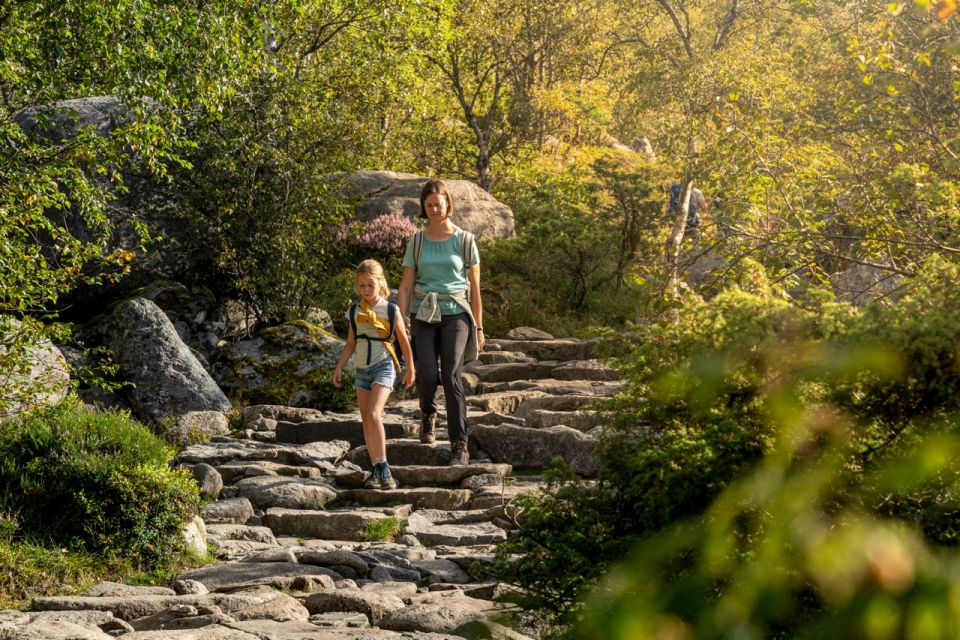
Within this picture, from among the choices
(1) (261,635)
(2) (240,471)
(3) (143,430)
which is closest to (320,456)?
(2) (240,471)

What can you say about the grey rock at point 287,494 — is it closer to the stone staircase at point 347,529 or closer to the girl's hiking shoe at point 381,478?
the stone staircase at point 347,529

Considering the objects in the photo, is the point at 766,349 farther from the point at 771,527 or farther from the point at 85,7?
the point at 85,7

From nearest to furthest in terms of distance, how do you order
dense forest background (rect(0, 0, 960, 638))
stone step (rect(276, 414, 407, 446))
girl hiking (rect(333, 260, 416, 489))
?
dense forest background (rect(0, 0, 960, 638)), girl hiking (rect(333, 260, 416, 489)), stone step (rect(276, 414, 407, 446))

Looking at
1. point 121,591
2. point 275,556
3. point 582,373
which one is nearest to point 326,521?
point 275,556

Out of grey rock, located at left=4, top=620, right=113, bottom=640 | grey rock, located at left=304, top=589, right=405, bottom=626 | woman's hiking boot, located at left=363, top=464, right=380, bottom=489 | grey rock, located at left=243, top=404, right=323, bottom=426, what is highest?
grey rock, located at left=4, top=620, right=113, bottom=640

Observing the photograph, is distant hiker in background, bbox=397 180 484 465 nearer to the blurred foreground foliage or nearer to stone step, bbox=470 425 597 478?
stone step, bbox=470 425 597 478

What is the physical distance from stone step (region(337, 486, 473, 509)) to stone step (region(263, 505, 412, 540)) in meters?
0.36

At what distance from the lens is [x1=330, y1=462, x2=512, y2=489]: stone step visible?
969 centimetres

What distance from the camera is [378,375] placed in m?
8.66

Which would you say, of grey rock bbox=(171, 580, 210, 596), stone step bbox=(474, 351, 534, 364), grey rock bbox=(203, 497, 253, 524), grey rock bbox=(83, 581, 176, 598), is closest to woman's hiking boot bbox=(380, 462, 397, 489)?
grey rock bbox=(203, 497, 253, 524)

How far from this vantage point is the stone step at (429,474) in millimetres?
9688

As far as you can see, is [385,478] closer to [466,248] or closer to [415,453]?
[415,453]

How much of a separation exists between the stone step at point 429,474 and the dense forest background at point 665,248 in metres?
1.88

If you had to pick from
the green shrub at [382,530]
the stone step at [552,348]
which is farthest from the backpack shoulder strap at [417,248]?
the stone step at [552,348]
